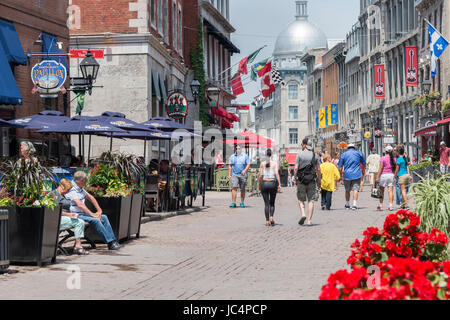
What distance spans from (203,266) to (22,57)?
485 inches

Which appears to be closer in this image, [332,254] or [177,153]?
[332,254]

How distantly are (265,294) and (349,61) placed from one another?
77.0 metres

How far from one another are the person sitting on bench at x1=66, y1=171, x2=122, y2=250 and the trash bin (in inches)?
107

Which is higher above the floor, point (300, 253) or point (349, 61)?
point (349, 61)

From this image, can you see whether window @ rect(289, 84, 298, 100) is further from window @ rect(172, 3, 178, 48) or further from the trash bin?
the trash bin

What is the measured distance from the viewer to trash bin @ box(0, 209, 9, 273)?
Answer: 10039mm

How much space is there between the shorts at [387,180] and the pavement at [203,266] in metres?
4.87

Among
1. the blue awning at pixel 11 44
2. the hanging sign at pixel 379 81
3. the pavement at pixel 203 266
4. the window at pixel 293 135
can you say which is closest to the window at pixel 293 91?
the window at pixel 293 135

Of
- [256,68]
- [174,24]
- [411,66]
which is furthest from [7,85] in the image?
[411,66]

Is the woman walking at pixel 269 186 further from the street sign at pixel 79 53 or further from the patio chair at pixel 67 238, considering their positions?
the street sign at pixel 79 53

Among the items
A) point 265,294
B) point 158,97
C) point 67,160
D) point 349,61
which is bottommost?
point 265,294

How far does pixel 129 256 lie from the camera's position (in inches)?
489
